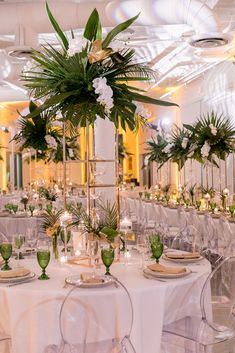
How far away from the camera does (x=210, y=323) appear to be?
3.13 metres

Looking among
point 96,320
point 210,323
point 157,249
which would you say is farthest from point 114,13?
point 96,320

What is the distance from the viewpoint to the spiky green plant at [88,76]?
317 centimetres

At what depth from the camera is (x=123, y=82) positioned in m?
3.42

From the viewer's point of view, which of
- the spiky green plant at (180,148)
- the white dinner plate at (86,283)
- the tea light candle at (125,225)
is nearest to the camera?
the white dinner plate at (86,283)

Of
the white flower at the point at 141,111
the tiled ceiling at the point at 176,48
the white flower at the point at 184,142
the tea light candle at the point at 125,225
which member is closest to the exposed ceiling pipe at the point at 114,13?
the tiled ceiling at the point at 176,48

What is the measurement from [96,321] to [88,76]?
151 centimetres

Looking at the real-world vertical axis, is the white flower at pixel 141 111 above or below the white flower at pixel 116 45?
below

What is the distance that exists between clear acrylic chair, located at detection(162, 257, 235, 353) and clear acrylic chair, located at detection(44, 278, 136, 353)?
0.55m

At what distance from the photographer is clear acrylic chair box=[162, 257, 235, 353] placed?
2998 mm

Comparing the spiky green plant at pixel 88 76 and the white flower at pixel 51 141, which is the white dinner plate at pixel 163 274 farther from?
the white flower at pixel 51 141

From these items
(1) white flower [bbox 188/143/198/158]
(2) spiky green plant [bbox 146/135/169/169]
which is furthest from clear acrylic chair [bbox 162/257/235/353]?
(2) spiky green plant [bbox 146/135/169/169]

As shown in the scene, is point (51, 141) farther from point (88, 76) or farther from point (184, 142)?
point (88, 76)

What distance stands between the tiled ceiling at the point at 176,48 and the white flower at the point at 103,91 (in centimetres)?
385

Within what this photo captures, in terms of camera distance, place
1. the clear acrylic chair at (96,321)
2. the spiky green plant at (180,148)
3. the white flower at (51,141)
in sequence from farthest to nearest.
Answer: the spiky green plant at (180,148), the white flower at (51,141), the clear acrylic chair at (96,321)
